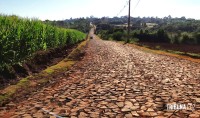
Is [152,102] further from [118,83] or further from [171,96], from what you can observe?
[118,83]

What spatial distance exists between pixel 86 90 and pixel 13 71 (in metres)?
4.27

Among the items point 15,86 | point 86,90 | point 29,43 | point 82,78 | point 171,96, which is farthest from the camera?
point 29,43

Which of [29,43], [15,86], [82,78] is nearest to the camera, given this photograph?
[15,86]

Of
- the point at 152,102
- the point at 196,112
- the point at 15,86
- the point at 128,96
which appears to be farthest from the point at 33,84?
the point at 196,112

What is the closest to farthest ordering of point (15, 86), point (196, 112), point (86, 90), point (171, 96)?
1. point (196, 112)
2. point (171, 96)
3. point (86, 90)
4. point (15, 86)

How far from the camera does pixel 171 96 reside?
25.6 ft

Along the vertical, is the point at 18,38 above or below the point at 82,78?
above

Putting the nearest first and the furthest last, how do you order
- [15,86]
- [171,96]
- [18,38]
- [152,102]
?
[152,102], [171,96], [15,86], [18,38]

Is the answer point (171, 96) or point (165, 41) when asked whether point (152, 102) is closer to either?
point (171, 96)

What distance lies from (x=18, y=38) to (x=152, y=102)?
8.46 metres

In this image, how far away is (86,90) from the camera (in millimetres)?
8750

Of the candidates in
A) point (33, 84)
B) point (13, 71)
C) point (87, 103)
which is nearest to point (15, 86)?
point (33, 84)

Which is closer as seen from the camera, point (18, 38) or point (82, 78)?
point (82, 78)

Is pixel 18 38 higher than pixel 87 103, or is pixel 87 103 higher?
pixel 18 38
